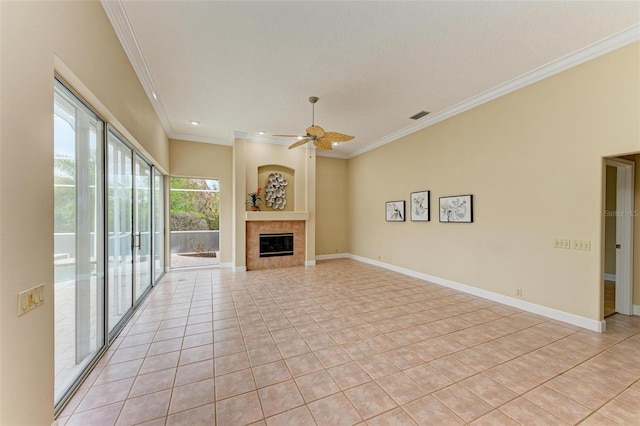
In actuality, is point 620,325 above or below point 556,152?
below

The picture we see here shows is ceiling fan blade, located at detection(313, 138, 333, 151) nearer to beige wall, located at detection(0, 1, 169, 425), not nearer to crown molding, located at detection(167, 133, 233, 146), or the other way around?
beige wall, located at detection(0, 1, 169, 425)

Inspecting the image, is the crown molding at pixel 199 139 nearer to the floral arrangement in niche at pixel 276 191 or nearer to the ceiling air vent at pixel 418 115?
the floral arrangement in niche at pixel 276 191

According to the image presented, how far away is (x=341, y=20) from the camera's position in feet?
8.83

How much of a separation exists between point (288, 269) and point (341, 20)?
5.54 m

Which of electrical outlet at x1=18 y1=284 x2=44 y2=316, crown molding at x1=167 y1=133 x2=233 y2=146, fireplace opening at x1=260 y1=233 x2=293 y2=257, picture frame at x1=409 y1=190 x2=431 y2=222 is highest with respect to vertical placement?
crown molding at x1=167 y1=133 x2=233 y2=146

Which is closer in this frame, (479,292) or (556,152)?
(556,152)

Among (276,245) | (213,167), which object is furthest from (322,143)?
(213,167)

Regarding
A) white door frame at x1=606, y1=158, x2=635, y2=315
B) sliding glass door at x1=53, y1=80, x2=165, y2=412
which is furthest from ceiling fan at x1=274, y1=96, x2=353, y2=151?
white door frame at x1=606, y1=158, x2=635, y2=315

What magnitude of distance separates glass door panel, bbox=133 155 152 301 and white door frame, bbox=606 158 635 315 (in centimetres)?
715

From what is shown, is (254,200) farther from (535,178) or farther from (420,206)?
(535,178)

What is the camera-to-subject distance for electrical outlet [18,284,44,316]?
4.51 ft

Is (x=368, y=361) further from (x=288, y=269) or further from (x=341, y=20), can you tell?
(x=288, y=269)

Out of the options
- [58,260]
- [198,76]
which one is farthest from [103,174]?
[198,76]

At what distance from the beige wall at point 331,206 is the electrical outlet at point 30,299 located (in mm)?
6852
